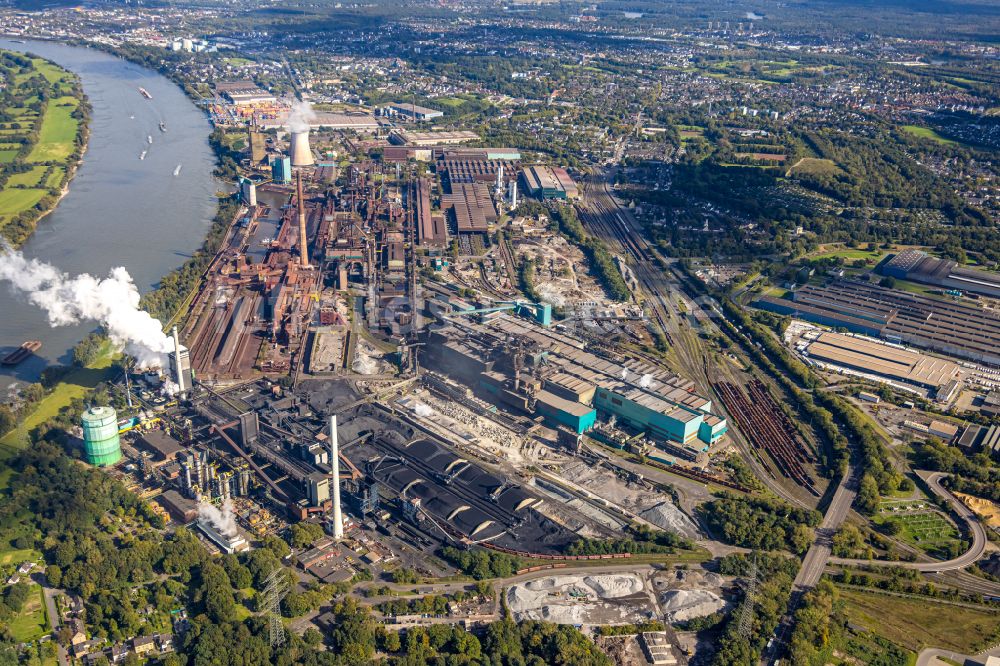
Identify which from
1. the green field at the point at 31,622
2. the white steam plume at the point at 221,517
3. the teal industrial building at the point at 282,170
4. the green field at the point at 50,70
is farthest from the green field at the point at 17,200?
the green field at the point at 50,70

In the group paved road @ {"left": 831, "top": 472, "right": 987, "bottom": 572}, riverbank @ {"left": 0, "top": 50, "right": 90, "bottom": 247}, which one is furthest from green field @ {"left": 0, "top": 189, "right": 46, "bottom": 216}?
paved road @ {"left": 831, "top": 472, "right": 987, "bottom": 572}

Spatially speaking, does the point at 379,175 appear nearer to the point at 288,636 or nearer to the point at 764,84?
the point at 288,636

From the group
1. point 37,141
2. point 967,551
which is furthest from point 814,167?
point 37,141

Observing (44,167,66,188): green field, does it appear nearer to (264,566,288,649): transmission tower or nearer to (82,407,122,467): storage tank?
(82,407,122,467): storage tank

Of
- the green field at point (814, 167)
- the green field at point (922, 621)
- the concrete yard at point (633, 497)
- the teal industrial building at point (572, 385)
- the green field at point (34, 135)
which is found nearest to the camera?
the green field at point (922, 621)

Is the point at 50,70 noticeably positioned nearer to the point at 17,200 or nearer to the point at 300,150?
the point at 300,150

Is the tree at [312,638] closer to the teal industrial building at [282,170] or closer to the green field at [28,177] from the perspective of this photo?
the teal industrial building at [282,170]
